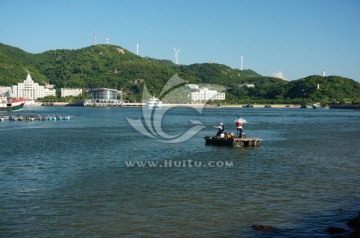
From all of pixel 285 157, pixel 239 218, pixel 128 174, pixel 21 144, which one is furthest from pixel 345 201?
pixel 21 144

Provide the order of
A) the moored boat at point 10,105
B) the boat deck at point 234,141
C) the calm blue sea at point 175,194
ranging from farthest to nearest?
the moored boat at point 10,105, the boat deck at point 234,141, the calm blue sea at point 175,194

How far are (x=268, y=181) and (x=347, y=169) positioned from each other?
276 inches

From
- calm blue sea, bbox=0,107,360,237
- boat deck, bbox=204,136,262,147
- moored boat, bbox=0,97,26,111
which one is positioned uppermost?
moored boat, bbox=0,97,26,111

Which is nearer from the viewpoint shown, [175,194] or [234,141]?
[175,194]

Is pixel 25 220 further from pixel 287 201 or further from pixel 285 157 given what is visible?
pixel 285 157

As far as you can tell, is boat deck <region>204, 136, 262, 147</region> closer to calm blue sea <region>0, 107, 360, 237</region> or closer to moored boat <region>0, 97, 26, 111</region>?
calm blue sea <region>0, 107, 360, 237</region>

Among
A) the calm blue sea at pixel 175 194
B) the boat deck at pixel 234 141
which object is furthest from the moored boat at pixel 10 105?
the boat deck at pixel 234 141

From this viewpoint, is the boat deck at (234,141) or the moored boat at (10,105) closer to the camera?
the boat deck at (234,141)

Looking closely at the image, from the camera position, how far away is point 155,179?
945 inches

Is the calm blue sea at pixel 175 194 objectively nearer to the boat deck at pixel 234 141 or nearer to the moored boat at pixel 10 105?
the boat deck at pixel 234 141

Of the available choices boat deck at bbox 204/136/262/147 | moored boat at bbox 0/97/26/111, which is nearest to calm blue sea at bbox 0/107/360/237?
boat deck at bbox 204/136/262/147

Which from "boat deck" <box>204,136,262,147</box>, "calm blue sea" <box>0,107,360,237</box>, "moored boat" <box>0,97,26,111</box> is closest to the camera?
"calm blue sea" <box>0,107,360,237</box>

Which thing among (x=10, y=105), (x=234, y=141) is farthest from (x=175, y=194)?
(x=10, y=105)

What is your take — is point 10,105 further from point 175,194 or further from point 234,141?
point 175,194
